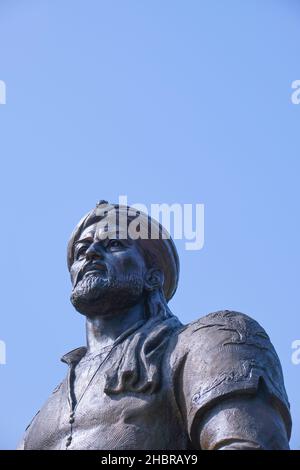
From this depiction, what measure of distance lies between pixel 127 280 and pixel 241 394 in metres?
1.85

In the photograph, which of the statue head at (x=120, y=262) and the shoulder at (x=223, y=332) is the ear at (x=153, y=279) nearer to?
the statue head at (x=120, y=262)

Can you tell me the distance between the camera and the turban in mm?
12008

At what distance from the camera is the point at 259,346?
414 inches

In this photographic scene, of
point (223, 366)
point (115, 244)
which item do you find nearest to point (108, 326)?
point (115, 244)

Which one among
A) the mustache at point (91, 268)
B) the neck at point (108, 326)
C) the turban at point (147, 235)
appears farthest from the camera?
the turban at point (147, 235)

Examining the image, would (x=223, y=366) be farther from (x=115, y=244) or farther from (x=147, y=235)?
(x=147, y=235)

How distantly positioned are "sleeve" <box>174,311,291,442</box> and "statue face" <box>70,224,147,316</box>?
32.1 inches

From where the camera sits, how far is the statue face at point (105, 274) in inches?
451

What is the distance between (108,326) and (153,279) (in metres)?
0.61

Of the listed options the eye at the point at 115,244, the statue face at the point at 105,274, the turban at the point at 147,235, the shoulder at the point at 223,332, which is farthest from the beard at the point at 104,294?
the shoulder at the point at 223,332

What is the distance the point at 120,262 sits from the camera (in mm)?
11641

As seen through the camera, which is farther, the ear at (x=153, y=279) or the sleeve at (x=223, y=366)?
the ear at (x=153, y=279)

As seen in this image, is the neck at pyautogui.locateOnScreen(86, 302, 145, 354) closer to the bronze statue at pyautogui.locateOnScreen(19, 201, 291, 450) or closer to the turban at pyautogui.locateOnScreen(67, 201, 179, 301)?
the bronze statue at pyautogui.locateOnScreen(19, 201, 291, 450)

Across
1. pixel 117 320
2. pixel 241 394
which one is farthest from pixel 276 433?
pixel 117 320
